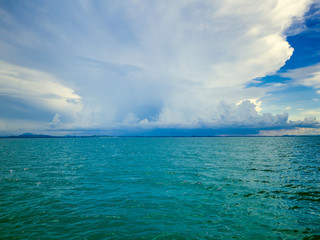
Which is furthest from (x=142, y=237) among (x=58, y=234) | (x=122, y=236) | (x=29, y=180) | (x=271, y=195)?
(x=29, y=180)

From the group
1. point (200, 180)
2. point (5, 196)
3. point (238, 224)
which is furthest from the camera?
point (200, 180)

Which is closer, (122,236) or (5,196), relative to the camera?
(122,236)

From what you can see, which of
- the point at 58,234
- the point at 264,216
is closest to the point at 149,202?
the point at 58,234

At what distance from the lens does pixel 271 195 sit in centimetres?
2009

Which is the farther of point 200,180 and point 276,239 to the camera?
point 200,180

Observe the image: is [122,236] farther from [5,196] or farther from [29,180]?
[29,180]

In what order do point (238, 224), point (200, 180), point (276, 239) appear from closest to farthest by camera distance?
point (276, 239), point (238, 224), point (200, 180)

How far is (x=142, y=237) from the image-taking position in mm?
11703

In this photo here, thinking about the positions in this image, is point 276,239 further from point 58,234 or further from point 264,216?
point 58,234

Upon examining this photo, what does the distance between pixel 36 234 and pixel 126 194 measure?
31.3 feet

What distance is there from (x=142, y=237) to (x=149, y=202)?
6136mm

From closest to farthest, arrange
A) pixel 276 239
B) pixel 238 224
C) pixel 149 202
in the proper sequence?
pixel 276 239 → pixel 238 224 → pixel 149 202

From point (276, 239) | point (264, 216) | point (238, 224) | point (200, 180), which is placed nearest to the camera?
point (276, 239)

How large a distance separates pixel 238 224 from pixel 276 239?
99.7 inches
